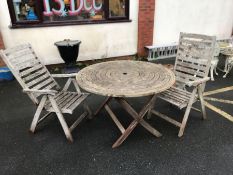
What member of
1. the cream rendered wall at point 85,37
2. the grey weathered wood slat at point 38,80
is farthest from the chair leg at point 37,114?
the cream rendered wall at point 85,37

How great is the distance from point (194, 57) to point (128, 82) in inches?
48.2

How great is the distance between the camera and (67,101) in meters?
2.80

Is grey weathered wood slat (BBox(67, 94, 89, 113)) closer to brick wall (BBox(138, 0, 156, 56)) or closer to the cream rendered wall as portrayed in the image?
the cream rendered wall

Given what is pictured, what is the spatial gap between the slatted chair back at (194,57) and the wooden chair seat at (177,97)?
0.28m

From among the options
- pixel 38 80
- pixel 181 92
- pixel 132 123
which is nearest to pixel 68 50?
pixel 38 80

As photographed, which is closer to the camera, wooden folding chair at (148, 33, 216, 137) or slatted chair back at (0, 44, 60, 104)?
slatted chair back at (0, 44, 60, 104)

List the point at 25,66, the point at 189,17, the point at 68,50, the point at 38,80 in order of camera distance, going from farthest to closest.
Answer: the point at 189,17 → the point at 68,50 → the point at 38,80 → the point at 25,66

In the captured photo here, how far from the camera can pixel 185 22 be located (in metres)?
6.41

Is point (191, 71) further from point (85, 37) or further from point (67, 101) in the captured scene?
point (85, 37)

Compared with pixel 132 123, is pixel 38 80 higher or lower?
higher

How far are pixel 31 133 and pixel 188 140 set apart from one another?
2.17 meters

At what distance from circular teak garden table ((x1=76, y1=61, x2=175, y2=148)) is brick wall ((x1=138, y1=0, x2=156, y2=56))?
2.86m

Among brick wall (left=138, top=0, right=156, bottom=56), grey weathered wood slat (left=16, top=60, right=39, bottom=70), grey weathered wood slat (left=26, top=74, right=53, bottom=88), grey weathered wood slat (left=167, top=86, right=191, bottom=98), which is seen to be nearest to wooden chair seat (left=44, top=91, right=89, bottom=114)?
grey weathered wood slat (left=26, top=74, right=53, bottom=88)

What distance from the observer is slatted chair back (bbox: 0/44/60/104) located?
101 inches
